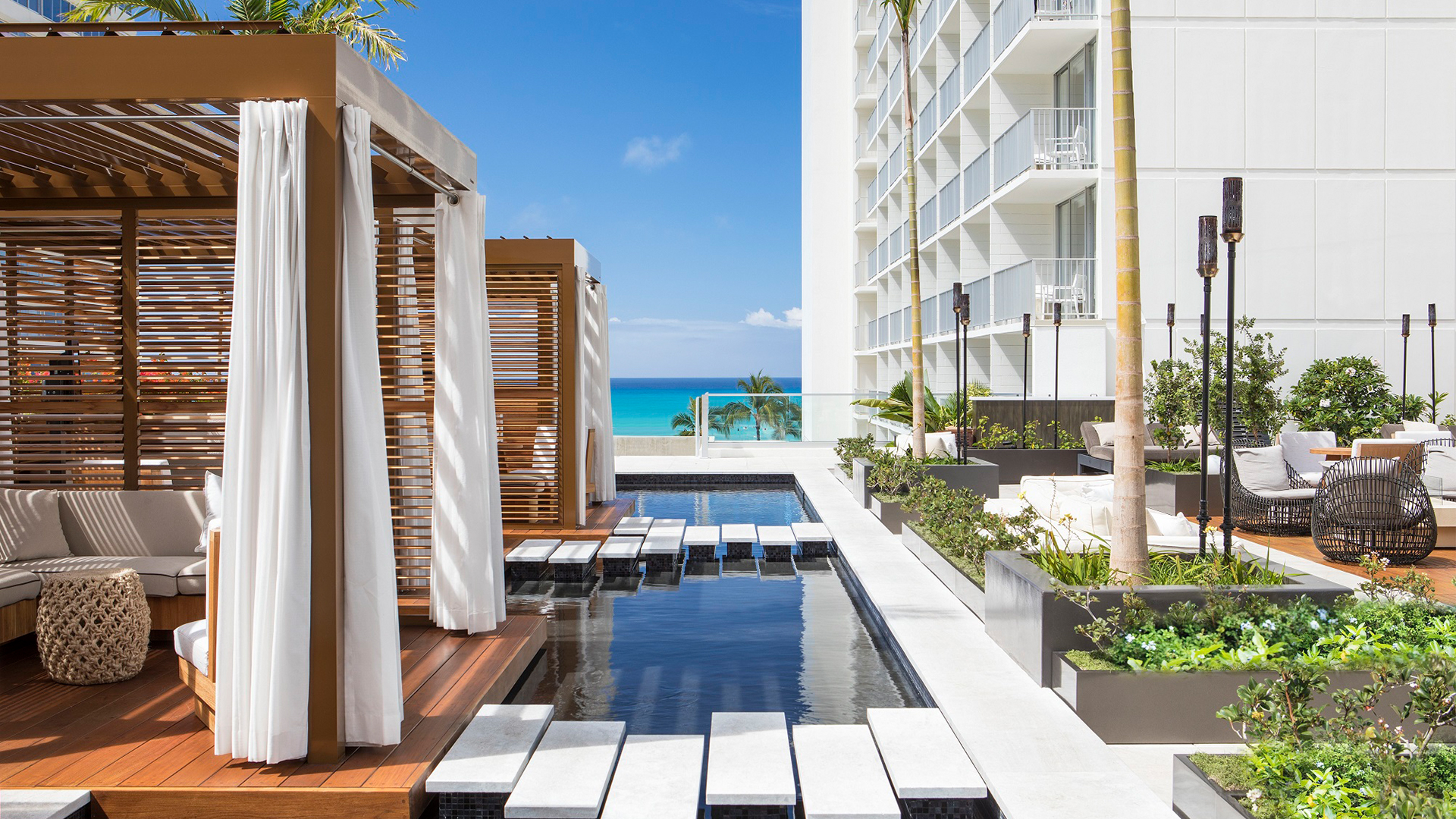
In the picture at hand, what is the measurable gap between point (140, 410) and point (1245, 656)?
20.4ft

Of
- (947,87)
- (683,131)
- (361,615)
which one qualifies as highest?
(683,131)

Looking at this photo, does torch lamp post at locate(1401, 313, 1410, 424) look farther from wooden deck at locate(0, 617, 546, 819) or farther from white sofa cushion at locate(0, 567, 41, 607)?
white sofa cushion at locate(0, 567, 41, 607)

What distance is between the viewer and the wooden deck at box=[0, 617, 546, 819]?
11.2 ft

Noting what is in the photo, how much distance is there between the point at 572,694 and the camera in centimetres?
515

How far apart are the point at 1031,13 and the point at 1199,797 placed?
1518 centimetres

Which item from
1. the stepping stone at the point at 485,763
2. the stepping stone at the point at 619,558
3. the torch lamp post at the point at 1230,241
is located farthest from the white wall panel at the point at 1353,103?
the stepping stone at the point at 485,763

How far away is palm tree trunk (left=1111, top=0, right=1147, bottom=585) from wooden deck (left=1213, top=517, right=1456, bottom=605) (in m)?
2.61

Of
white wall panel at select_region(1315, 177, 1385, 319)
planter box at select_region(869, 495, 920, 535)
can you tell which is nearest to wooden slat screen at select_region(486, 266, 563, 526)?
planter box at select_region(869, 495, 920, 535)

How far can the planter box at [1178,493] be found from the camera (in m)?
10.7

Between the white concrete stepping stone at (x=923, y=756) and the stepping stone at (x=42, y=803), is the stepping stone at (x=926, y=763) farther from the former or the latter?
the stepping stone at (x=42, y=803)

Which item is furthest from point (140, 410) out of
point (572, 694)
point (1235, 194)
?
point (1235, 194)

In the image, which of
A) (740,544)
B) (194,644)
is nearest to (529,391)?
(740,544)

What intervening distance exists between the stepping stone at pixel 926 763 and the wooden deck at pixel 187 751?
168 cm

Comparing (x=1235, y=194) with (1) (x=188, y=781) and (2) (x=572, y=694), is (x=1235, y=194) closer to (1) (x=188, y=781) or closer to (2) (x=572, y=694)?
(2) (x=572, y=694)
